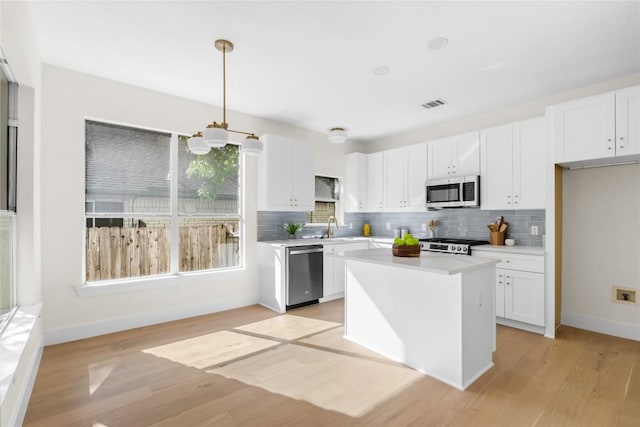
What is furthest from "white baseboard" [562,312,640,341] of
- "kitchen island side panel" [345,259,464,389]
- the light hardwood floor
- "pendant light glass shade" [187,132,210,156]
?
"pendant light glass shade" [187,132,210,156]

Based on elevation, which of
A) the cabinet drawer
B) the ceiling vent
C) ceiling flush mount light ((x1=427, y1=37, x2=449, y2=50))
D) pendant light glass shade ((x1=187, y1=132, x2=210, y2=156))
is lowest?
the cabinet drawer

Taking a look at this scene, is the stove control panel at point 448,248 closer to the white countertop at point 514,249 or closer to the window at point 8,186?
the white countertop at point 514,249

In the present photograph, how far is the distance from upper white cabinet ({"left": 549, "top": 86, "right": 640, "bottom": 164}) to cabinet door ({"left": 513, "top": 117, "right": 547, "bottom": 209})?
239 millimetres

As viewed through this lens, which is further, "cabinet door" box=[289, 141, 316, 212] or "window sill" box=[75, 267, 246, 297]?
"cabinet door" box=[289, 141, 316, 212]

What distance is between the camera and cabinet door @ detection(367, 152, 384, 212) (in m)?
5.63

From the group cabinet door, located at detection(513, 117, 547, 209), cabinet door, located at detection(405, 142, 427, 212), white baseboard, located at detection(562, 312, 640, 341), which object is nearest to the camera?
white baseboard, located at detection(562, 312, 640, 341)

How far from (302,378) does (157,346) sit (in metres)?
1.59

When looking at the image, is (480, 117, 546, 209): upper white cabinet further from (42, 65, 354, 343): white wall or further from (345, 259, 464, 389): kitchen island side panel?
(42, 65, 354, 343): white wall

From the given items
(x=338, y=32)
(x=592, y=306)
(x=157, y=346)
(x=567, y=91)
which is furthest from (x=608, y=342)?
(x=157, y=346)

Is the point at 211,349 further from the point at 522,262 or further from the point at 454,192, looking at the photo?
the point at 454,192

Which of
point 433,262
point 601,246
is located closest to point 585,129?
point 601,246

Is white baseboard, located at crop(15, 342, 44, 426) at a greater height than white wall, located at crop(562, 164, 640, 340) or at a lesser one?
lesser

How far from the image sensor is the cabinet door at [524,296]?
345 centimetres

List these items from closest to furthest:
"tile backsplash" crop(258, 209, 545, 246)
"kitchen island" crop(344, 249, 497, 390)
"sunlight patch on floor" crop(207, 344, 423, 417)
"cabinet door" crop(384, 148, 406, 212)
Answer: "sunlight patch on floor" crop(207, 344, 423, 417), "kitchen island" crop(344, 249, 497, 390), "tile backsplash" crop(258, 209, 545, 246), "cabinet door" crop(384, 148, 406, 212)
